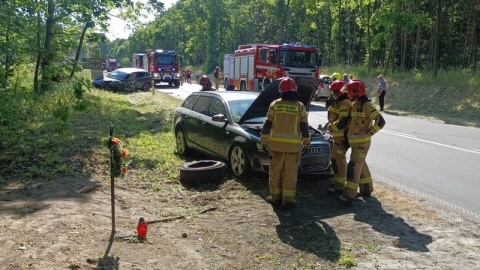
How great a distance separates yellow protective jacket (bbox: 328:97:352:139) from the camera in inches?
262

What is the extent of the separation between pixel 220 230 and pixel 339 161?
2205 mm

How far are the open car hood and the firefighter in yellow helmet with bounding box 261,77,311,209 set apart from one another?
48.6 inches

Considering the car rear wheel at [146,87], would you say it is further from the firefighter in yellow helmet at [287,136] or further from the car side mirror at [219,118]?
the firefighter in yellow helmet at [287,136]

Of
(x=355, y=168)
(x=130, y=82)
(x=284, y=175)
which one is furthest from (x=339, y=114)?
(x=130, y=82)

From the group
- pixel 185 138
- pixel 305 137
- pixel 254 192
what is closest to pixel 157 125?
pixel 185 138

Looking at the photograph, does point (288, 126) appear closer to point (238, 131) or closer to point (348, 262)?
point (238, 131)

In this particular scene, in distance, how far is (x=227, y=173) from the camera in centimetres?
826

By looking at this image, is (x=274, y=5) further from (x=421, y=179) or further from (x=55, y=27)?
(x=421, y=179)

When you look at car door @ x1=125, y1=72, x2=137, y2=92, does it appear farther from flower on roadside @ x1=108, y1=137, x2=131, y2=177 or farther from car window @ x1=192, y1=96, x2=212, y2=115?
flower on roadside @ x1=108, y1=137, x2=131, y2=177

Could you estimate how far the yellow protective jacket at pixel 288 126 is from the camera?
622 cm

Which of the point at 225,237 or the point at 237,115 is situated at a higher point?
the point at 237,115

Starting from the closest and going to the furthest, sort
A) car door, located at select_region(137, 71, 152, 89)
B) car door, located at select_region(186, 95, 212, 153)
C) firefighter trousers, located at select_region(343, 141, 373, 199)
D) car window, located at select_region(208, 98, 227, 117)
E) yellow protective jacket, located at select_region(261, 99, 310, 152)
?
yellow protective jacket, located at select_region(261, 99, 310, 152)
firefighter trousers, located at select_region(343, 141, 373, 199)
car window, located at select_region(208, 98, 227, 117)
car door, located at select_region(186, 95, 212, 153)
car door, located at select_region(137, 71, 152, 89)

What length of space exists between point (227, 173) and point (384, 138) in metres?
6.48

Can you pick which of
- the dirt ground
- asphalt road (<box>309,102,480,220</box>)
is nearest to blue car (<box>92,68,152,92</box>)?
asphalt road (<box>309,102,480,220</box>)
